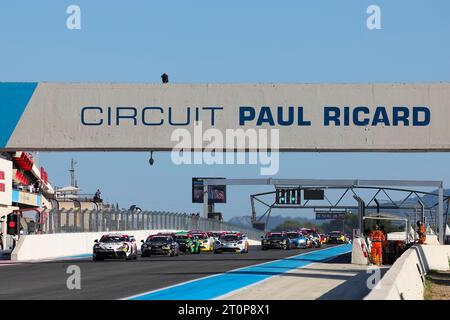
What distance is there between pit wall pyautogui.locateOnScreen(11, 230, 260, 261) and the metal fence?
1.23ft

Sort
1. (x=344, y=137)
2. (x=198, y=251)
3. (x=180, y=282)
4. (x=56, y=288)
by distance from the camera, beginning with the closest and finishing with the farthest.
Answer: (x=56, y=288), (x=180, y=282), (x=344, y=137), (x=198, y=251)

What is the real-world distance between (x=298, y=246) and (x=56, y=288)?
1667 inches

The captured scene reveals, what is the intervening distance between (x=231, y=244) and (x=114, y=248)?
13616 millimetres

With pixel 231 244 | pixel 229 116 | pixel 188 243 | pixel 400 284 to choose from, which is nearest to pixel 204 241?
pixel 188 243

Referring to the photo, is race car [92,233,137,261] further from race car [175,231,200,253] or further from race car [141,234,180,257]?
race car [175,231,200,253]

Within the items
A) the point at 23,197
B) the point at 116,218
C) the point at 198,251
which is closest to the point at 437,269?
the point at 198,251

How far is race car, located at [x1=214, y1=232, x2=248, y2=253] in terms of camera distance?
182 feet

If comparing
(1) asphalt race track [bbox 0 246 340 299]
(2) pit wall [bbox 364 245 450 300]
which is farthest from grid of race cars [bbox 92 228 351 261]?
(2) pit wall [bbox 364 245 450 300]

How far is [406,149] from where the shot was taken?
36844mm

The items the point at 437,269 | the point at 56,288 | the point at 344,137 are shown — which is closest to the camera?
the point at 56,288

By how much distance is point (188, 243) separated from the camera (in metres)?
56.4

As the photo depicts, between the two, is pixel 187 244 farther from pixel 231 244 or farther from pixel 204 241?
pixel 231 244
